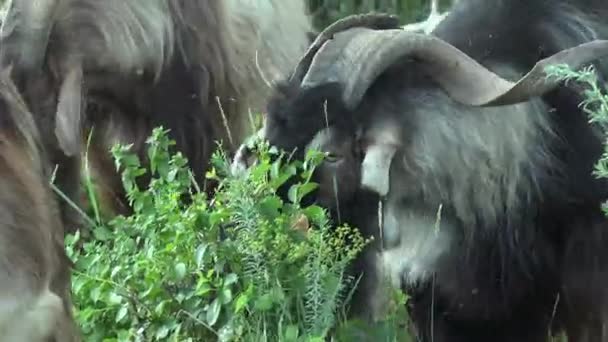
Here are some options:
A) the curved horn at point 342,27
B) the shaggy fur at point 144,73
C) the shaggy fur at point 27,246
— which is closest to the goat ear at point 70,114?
the shaggy fur at point 144,73

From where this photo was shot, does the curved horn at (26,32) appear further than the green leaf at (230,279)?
Yes

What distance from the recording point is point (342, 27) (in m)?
5.71

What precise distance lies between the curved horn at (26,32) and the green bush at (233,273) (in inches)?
51.0

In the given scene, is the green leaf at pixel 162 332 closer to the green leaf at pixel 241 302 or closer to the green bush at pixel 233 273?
the green bush at pixel 233 273

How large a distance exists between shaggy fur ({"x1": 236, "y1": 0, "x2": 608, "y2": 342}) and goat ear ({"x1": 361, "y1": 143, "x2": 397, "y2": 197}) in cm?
6

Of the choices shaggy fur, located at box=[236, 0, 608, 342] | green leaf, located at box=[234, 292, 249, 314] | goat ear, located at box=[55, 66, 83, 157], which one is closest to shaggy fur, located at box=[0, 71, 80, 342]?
green leaf, located at box=[234, 292, 249, 314]

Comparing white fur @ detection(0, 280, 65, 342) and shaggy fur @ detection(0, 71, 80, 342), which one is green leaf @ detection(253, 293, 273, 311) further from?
white fur @ detection(0, 280, 65, 342)

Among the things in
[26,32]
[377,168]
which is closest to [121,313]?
[377,168]

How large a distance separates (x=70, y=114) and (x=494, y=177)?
1.80 metres

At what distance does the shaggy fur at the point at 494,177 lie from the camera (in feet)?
17.9

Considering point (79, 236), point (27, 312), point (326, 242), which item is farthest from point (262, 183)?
point (27, 312)

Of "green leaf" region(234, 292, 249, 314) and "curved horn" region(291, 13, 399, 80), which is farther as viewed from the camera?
"curved horn" region(291, 13, 399, 80)

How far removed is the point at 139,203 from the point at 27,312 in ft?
5.27

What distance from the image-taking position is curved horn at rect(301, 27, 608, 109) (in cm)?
530
